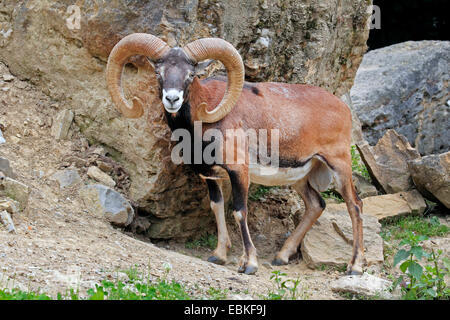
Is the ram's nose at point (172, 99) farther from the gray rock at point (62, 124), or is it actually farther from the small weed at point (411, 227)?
the small weed at point (411, 227)

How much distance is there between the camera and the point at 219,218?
9094mm

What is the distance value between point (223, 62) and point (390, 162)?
461cm

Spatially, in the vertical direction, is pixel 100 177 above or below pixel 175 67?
below

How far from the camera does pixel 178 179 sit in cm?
954

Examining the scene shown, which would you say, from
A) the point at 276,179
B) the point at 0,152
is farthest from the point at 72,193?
the point at 276,179

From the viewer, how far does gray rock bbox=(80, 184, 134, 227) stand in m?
8.80

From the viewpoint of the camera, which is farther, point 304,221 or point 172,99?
point 304,221

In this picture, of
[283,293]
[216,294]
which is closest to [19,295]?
[216,294]

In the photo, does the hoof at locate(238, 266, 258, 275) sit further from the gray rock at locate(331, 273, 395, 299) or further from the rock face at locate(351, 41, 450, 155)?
the rock face at locate(351, 41, 450, 155)

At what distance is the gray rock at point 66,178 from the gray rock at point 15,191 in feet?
3.63

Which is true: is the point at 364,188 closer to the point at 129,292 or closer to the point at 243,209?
the point at 243,209

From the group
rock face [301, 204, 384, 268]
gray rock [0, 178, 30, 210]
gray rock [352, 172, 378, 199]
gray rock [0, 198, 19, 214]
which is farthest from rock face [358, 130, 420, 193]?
gray rock [0, 198, 19, 214]

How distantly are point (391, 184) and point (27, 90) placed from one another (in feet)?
20.0

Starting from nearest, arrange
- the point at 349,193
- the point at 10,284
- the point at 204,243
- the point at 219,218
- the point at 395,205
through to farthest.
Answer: the point at 10,284
the point at 219,218
the point at 349,193
the point at 204,243
the point at 395,205
